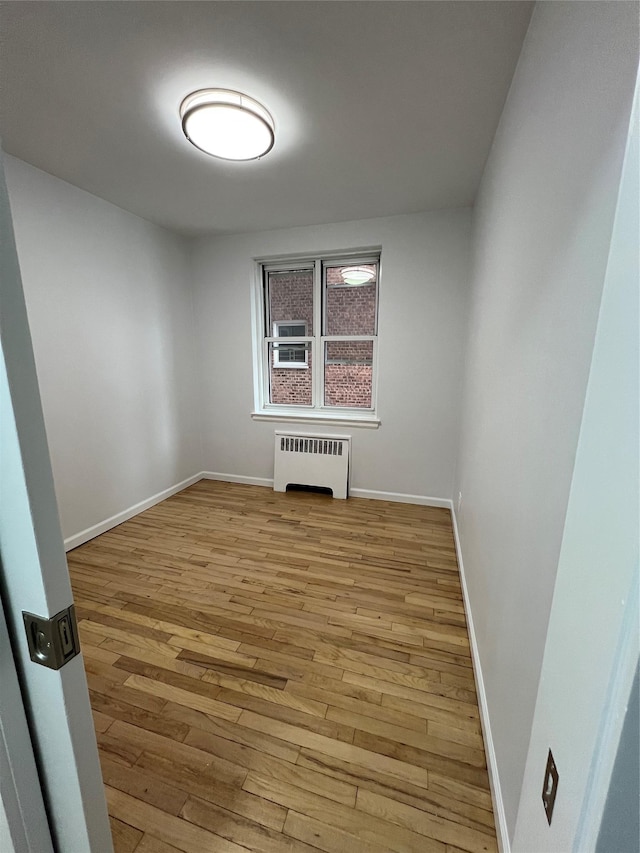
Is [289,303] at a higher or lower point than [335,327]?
higher

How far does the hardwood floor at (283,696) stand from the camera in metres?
1.08

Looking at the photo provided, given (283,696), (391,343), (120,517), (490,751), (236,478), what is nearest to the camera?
(490,751)

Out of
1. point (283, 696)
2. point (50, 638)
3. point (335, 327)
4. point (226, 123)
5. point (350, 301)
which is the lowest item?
point (283, 696)

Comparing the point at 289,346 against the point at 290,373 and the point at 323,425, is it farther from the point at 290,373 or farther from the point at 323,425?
the point at 323,425

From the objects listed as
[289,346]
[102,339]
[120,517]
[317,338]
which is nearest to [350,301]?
[317,338]

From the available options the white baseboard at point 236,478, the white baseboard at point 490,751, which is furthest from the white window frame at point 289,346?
the white baseboard at point 490,751

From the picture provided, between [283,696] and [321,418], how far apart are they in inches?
96.8

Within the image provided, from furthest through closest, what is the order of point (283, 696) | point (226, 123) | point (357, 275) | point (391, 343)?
1. point (357, 275)
2. point (391, 343)
3. point (226, 123)
4. point (283, 696)

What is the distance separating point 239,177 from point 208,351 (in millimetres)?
1893

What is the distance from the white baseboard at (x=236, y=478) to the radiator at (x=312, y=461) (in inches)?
7.5

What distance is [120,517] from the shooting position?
305cm

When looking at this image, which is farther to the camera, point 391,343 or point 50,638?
point 391,343

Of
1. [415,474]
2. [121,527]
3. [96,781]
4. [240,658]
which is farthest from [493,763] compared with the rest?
[121,527]

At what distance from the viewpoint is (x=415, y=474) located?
3.38 metres
